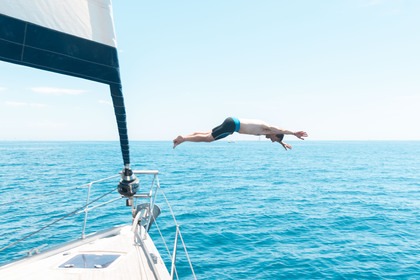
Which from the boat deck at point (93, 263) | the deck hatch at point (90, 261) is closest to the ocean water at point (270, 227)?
the boat deck at point (93, 263)

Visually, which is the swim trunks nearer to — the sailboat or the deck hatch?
the sailboat

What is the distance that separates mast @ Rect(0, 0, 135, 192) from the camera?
4113 mm

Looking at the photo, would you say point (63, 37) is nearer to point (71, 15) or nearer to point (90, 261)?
point (71, 15)

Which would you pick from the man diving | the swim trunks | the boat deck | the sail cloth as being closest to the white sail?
the sail cloth

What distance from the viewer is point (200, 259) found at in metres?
12.9

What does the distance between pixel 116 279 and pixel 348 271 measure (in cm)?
Result: 1074

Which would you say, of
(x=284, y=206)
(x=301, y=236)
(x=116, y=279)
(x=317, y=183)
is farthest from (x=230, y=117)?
(x=317, y=183)

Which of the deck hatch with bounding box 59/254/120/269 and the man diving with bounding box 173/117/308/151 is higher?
the man diving with bounding box 173/117/308/151

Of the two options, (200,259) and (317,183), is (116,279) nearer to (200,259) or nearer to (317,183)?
(200,259)

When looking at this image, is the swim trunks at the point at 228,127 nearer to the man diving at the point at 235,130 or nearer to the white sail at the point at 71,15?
the man diving at the point at 235,130

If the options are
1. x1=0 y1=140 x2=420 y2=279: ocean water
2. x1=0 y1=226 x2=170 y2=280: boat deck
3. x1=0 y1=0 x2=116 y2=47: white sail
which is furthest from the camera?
x1=0 y1=140 x2=420 y2=279: ocean water

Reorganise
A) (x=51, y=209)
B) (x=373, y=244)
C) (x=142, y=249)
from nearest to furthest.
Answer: (x=142, y=249), (x=373, y=244), (x=51, y=209)

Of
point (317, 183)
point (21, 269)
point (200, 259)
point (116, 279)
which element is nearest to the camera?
point (116, 279)

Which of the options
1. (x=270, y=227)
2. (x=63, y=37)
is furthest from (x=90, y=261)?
(x=270, y=227)
